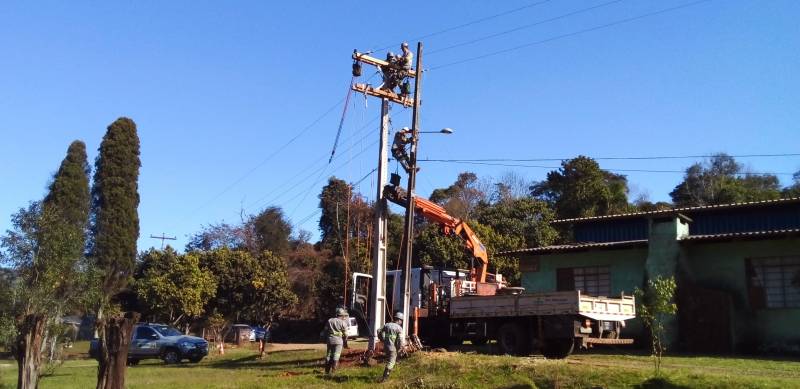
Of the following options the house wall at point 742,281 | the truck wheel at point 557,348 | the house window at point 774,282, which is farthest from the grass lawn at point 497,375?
the house window at point 774,282

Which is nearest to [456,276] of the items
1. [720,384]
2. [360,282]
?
[360,282]

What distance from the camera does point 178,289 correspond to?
40.8 m

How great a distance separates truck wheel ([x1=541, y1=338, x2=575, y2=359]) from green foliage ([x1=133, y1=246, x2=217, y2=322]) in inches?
1036

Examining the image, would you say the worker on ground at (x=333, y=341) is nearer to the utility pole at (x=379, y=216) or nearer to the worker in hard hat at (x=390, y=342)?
the worker in hard hat at (x=390, y=342)

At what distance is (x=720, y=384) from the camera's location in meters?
12.7

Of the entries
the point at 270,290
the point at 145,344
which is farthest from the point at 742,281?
the point at 270,290

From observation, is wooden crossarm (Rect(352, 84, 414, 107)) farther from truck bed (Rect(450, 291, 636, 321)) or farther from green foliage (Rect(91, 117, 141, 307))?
green foliage (Rect(91, 117, 141, 307))

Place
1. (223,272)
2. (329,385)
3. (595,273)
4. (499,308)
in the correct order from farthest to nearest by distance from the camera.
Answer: (223,272) < (595,273) < (499,308) < (329,385)

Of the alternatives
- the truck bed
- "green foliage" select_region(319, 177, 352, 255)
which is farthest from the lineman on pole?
"green foliage" select_region(319, 177, 352, 255)

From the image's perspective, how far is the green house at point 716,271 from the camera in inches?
877

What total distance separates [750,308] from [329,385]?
46.3 ft

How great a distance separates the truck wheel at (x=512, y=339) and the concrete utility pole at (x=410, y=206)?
8.38ft

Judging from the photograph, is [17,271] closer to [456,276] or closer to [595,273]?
[456,276]

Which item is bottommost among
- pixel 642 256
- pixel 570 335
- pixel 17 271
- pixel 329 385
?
pixel 329 385
